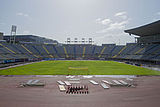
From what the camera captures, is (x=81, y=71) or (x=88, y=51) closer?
(x=81, y=71)

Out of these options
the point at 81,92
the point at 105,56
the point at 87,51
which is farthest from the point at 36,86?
the point at 87,51

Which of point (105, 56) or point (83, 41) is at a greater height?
point (83, 41)

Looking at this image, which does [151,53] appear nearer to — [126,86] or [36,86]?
[126,86]

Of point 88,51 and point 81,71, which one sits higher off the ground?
point 88,51

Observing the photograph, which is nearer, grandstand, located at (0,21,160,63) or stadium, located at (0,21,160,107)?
stadium, located at (0,21,160,107)

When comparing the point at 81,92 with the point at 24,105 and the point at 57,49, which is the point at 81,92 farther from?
the point at 57,49

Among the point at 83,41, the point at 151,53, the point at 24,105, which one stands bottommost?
the point at 24,105

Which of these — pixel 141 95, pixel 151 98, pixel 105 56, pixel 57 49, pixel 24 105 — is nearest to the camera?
pixel 24 105

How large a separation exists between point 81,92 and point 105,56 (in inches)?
3149

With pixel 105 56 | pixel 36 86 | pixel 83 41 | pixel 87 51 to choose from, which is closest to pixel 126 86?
pixel 36 86

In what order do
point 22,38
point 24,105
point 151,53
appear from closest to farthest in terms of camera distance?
Result: point 24,105 → point 151,53 → point 22,38

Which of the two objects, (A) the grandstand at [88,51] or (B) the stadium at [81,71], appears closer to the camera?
(B) the stadium at [81,71]

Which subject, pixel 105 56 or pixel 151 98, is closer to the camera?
pixel 151 98

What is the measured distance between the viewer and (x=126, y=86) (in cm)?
1848
